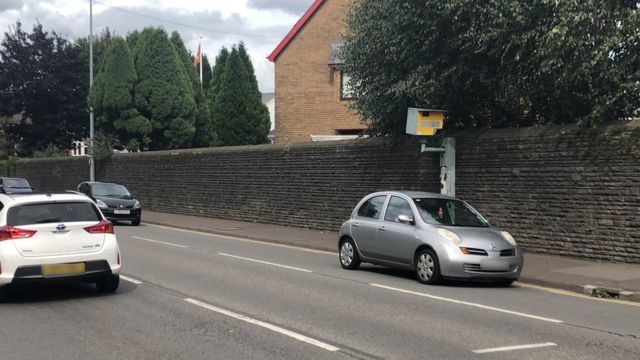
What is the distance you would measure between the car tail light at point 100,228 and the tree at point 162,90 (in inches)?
981

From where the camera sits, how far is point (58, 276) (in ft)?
28.3

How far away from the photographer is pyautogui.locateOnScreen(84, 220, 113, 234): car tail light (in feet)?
29.7

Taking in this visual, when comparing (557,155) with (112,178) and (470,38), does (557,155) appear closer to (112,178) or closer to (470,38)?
(470,38)

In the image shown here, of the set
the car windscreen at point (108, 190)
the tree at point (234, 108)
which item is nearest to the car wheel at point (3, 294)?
the car windscreen at point (108, 190)

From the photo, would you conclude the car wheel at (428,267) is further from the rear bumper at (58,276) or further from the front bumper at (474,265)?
the rear bumper at (58,276)

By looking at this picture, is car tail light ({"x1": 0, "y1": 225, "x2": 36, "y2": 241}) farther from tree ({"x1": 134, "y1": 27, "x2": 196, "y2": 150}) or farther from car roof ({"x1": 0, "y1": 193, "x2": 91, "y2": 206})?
tree ({"x1": 134, "y1": 27, "x2": 196, "y2": 150})

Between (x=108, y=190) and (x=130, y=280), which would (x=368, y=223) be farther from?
(x=108, y=190)

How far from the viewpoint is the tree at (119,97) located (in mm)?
32875

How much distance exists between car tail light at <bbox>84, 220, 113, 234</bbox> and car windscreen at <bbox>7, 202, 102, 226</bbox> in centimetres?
12

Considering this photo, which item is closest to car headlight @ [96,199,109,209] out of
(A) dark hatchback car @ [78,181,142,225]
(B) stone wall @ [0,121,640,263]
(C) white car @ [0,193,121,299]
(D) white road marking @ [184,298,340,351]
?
(A) dark hatchback car @ [78,181,142,225]

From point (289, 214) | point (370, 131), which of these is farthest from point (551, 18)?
point (289, 214)

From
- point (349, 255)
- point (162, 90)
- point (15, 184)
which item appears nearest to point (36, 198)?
point (349, 255)

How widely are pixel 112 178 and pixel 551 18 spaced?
25.1 meters

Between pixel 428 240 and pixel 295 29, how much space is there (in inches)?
794
